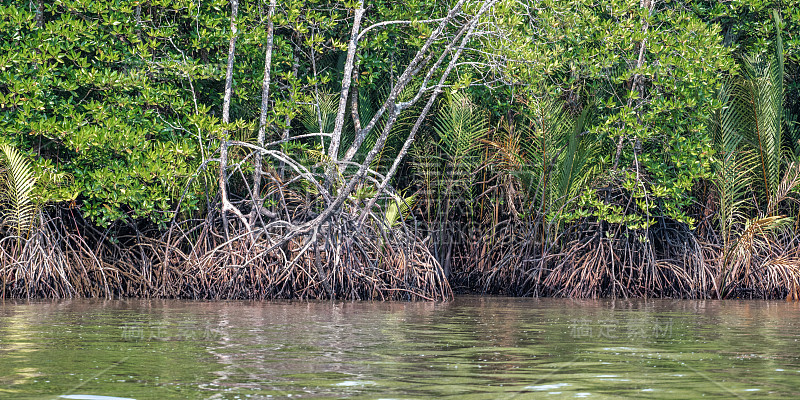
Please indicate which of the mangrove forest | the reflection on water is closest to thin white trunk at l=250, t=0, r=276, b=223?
the mangrove forest

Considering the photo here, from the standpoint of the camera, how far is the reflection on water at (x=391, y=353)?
15.5 feet

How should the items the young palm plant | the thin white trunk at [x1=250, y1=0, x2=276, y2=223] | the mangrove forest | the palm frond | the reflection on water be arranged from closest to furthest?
1. the reflection on water
2. the palm frond
3. the mangrove forest
4. the thin white trunk at [x1=250, y1=0, x2=276, y2=223]
5. the young palm plant

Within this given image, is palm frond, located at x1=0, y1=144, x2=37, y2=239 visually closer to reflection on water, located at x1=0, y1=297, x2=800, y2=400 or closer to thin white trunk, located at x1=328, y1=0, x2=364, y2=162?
reflection on water, located at x1=0, y1=297, x2=800, y2=400

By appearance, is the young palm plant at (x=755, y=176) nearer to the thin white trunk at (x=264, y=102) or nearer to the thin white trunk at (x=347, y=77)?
the thin white trunk at (x=347, y=77)

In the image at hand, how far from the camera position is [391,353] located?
20.0ft

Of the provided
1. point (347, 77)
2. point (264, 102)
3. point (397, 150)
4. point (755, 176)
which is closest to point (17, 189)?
point (264, 102)

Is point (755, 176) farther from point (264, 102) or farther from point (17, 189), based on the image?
point (17, 189)

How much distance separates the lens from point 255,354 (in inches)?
234

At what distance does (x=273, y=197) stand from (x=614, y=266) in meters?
4.34

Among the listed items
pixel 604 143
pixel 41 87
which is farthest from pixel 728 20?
pixel 41 87

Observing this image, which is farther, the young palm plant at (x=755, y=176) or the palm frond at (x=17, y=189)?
the young palm plant at (x=755, y=176)

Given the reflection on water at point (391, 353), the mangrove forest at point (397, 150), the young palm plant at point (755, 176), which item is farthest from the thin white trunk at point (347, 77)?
the young palm plant at point (755, 176)

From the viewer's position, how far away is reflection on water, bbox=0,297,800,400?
4.71 m

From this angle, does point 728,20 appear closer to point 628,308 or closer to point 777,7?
point 777,7
